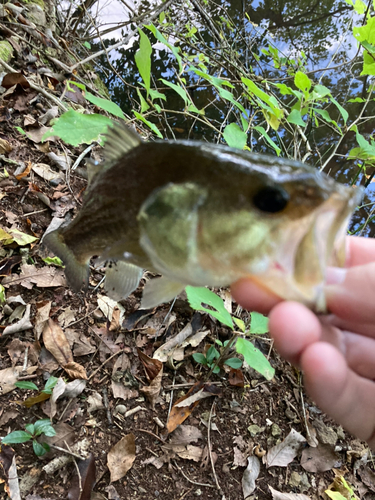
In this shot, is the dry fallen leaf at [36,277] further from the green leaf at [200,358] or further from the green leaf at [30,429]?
the green leaf at [200,358]


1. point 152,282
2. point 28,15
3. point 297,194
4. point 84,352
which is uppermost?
point 28,15

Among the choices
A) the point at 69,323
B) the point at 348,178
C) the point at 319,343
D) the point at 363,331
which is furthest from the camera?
the point at 348,178

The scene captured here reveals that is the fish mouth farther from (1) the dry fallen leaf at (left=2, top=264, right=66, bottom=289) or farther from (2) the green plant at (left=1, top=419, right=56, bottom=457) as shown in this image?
(1) the dry fallen leaf at (left=2, top=264, right=66, bottom=289)

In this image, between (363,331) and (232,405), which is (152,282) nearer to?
(363,331)

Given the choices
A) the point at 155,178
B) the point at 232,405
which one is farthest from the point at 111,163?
the point at 232,405

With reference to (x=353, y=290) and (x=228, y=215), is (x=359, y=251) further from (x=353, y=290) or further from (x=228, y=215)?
(x=228, y=215)

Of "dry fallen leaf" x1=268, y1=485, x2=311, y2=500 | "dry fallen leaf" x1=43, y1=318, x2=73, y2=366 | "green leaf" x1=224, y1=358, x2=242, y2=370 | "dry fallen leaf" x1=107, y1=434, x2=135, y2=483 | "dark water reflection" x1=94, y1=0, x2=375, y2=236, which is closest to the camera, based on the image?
"dry fallen leaf" x1=107, y1=434, x2=135, y2=483

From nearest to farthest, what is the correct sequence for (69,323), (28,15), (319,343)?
(319,343) → (69,323) → (28,15)

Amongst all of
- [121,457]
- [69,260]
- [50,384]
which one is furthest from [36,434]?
[69,260]

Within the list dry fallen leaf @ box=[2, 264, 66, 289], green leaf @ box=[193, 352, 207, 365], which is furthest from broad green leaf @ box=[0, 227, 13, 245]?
green leaf @ box=[193, 352, 207, 365]
